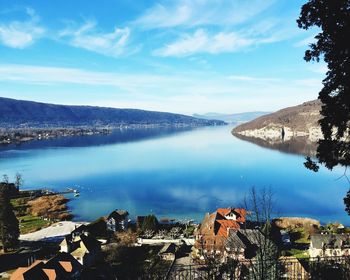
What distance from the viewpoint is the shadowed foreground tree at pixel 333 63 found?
8.60 metres

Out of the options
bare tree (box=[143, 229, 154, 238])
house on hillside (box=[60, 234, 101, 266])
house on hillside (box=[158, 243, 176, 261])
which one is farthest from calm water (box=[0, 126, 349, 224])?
house on hillside (box=[60, 234, 101, 266])

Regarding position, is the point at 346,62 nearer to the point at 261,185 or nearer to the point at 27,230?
the point at 27,230

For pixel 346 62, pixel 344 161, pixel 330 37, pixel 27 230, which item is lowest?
pixel 27 230

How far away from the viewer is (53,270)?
20453 millimetres

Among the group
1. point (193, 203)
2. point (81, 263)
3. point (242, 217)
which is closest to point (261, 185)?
point (193, 203)

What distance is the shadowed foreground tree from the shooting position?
8.60 meters

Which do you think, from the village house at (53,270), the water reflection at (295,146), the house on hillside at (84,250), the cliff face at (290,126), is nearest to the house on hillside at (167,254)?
the house on hillside at (84,250)

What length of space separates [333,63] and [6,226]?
26.8m

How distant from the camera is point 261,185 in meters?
55.3

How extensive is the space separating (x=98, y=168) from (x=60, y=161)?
1750 cm

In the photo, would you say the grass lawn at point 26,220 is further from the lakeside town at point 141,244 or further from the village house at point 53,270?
the village house at point 53,270

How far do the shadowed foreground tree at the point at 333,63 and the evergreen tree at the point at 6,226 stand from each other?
25.5 meters

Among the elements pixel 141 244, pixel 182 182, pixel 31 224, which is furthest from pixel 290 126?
pixel 141 244

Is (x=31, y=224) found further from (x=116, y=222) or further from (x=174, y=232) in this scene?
(x=174, y=232)
